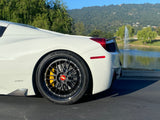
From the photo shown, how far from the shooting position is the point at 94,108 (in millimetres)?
3139

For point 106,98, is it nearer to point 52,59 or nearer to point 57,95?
point 57,95

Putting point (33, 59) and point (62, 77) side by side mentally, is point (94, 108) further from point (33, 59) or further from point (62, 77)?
point (33, 59)

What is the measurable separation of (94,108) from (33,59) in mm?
1116

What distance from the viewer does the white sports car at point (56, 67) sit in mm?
3166

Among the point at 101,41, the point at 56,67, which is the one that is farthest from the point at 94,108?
the point at 101,41

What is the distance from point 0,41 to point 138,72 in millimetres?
3861

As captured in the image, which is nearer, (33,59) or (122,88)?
(33,59)

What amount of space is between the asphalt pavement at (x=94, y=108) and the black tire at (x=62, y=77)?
0.52 ft

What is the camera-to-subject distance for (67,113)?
290 centimetres

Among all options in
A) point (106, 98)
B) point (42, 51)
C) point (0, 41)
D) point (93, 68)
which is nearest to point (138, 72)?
point (106, 98)

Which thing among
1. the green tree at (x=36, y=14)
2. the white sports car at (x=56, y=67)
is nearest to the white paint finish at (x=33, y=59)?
the white sports car at (x=56, y=67)

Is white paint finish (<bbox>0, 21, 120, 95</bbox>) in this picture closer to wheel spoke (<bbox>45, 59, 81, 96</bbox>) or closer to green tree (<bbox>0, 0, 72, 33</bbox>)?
wheel spoke (<bbox>45, 59, 81, 96</bbox>)

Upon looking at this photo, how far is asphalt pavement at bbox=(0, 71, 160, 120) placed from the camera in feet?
9.15

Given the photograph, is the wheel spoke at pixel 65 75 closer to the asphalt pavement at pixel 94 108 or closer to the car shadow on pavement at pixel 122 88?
the asphalt pavement at pixel 94 108
